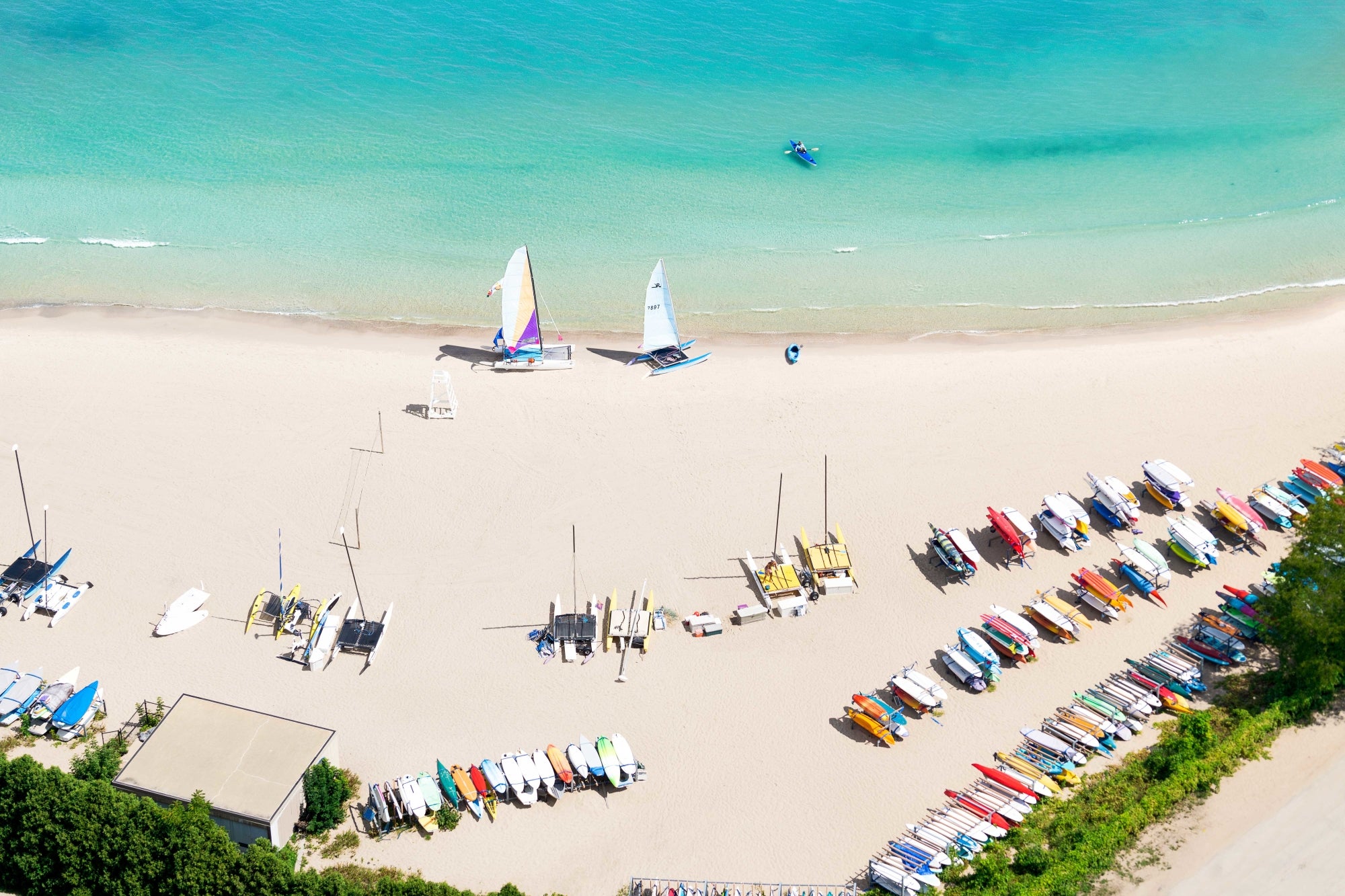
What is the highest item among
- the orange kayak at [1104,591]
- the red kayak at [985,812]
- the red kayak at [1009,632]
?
the orange kayak at [1104,591]

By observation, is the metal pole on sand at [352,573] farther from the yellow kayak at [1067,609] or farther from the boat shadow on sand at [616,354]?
the yellow kayak at [1067,609]

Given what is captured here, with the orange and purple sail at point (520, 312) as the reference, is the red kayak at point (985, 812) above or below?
below

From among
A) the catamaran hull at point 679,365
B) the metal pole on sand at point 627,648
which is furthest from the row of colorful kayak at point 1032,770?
the catamaran hull at point 679,365

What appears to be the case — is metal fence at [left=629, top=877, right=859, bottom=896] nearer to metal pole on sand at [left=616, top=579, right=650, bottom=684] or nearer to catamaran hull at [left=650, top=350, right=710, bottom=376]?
metal pole on sand at [left=616, top=579, right=650, bottom=684]

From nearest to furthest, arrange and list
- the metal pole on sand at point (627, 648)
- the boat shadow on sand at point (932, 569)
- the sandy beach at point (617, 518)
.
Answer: the sandy beach at point (617, 518)
the metal pole on sand at point (627, 648)
the boat shadow on sand at point (932, 569)

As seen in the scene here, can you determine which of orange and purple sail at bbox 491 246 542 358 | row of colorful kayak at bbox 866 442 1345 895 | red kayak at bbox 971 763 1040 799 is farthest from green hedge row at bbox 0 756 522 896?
orange and purple sail at bbox 491 246 542 358

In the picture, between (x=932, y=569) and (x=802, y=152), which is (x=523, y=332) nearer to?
(x=932, y=569)

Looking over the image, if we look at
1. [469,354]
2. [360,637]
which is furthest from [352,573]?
[469,354]
